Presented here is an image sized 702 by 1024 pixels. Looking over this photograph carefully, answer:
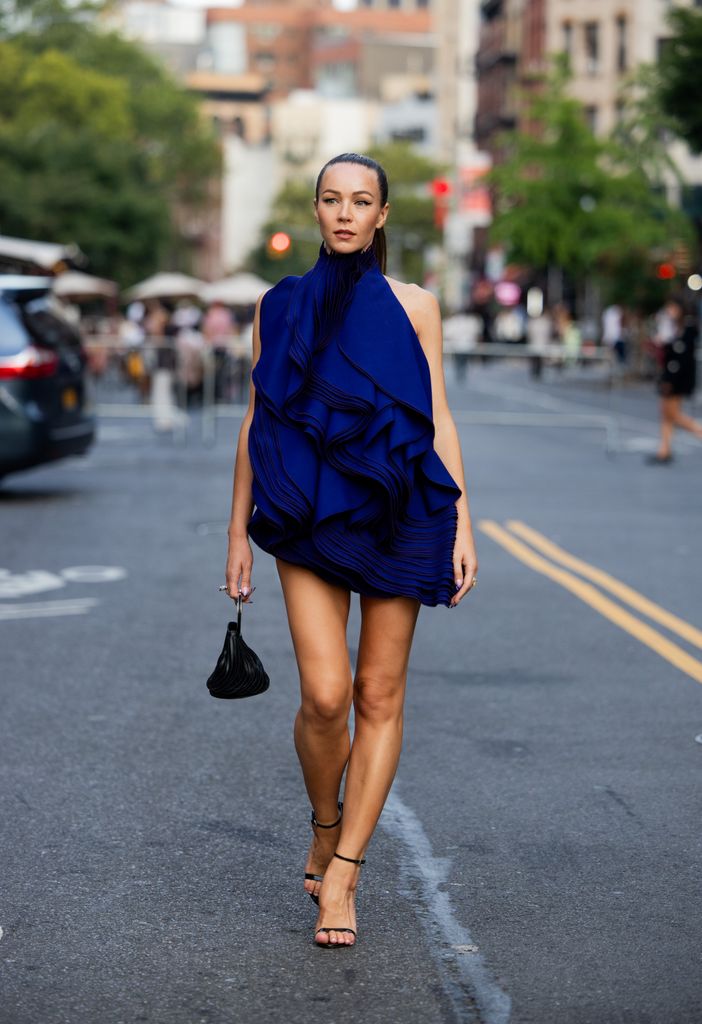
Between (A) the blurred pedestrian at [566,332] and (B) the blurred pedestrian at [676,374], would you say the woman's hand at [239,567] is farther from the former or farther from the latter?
(A) the blurred pedestrian at [566,332]

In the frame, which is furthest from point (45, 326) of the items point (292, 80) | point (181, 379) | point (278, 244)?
point (292, 80)

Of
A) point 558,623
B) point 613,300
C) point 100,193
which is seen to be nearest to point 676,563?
point 558,623

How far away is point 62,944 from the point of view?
4.62 meters

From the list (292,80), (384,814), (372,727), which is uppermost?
(292,80)

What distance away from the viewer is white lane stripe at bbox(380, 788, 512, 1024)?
418 cm

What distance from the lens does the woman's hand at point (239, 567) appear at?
4.75 m

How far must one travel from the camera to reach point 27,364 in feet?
52.2

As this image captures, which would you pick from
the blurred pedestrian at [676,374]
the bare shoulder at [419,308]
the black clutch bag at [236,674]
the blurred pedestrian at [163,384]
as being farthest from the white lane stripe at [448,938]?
the blurred pedestrian at [163,384]

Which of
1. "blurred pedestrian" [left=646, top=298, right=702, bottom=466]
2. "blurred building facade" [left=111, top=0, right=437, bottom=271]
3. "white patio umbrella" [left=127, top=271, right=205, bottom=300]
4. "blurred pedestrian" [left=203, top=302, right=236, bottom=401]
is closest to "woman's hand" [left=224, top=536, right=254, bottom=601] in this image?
"blurred pedestrian" [left=646, top=298, right=702, bottom=466]

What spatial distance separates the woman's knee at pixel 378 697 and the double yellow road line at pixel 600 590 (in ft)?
12.8

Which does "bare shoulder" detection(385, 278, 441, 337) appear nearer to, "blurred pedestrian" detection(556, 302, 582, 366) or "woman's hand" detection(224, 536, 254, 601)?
"woman's hand" detection(224, 536, 254, 601)

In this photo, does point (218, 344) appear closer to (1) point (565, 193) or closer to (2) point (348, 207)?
(2) point (348, 207)

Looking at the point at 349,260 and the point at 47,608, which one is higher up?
the point at 349,260

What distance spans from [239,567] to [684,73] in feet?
103
